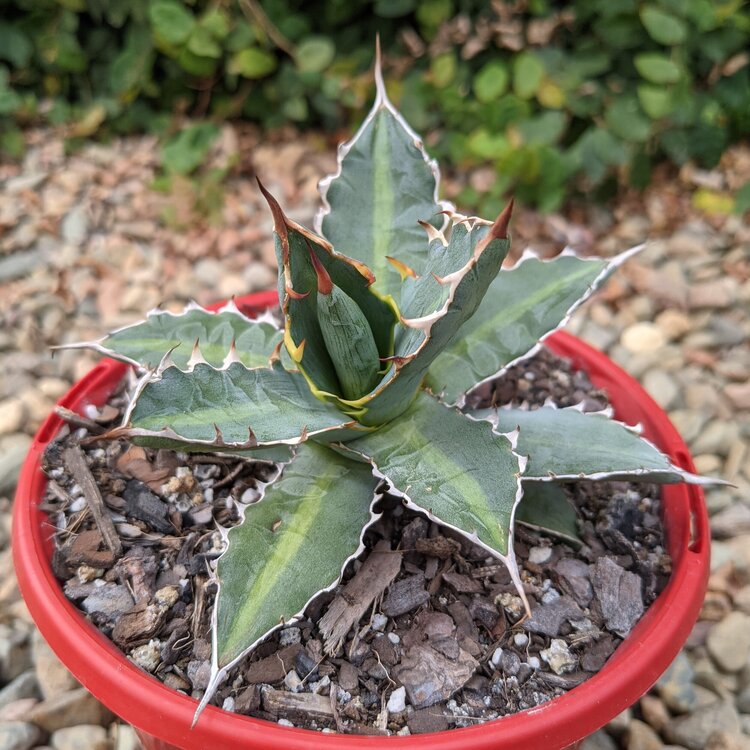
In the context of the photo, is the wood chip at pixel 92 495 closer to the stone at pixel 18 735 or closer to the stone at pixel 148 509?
the stone at pixel 148 509

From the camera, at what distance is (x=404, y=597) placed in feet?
3.43

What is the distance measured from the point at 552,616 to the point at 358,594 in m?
→ 0.26

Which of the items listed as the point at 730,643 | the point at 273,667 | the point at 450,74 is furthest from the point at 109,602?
the point at 450,74

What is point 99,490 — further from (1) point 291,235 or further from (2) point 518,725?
(2) point 518,725

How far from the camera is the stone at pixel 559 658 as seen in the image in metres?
0.99

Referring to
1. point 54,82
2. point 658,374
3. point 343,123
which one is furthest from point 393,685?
point 54,82

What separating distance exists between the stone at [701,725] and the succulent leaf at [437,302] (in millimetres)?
807

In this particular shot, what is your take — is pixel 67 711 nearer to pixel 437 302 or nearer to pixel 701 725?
pixel 437 302

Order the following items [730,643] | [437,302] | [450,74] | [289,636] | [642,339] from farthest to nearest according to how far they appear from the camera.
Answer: [450,74]
[642,339]
[730,643]
[289,636]
[437,302]

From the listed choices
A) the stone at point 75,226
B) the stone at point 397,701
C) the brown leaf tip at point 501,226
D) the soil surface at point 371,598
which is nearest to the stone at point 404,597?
the soil surface at point 371,598

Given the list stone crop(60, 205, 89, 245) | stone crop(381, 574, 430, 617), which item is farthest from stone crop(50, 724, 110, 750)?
stone crop(60, 205, 89, 245)

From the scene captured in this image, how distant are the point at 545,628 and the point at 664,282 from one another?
55.0 inches

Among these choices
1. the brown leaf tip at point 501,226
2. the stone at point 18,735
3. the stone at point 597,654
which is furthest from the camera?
the stone at point 18,735

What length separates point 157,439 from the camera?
88 cm
